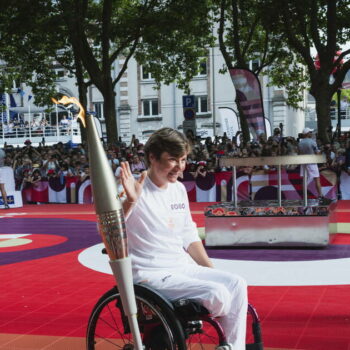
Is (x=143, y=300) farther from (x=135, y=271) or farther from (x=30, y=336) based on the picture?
(x=30, y=336)

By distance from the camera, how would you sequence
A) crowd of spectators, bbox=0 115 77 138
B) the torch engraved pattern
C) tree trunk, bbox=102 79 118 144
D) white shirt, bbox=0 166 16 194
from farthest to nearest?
1. crowd of spectators, bbox=0 115 77 138
2. tree trunk, bbox=102 79 118 144
3. white shirt, bbox=0 166 16 194
4. the torch engraved pattern

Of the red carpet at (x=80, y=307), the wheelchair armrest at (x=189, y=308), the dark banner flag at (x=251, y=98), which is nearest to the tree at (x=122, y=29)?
the dark banner flag at (x=251, y=98)

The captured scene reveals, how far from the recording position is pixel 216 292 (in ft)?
11.3

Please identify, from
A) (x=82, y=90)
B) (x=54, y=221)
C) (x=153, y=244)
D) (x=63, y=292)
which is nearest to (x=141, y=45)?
(x=82, y=90)

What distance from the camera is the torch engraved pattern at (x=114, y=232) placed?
9.30ft

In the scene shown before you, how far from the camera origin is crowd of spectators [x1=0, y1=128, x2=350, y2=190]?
1820 cm

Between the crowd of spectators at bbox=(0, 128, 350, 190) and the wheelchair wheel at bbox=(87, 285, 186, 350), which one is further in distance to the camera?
the crowd of spectators at bbox=(0, 128, 350, 190)

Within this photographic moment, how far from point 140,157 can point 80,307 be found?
44.5ft

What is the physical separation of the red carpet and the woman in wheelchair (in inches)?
60.9

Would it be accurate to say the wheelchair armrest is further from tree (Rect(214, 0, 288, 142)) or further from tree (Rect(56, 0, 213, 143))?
tree (Rect(214, 0, 288, 142))

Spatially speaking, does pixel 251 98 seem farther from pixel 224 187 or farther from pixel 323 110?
pixel 323 110

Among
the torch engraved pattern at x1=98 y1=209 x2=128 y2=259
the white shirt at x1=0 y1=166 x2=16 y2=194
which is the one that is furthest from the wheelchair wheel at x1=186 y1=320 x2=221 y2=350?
the white shirt at x1=0 y1=166 x2=16 y2=194

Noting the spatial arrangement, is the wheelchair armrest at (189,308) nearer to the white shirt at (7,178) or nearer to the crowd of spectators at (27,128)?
the white shirt at (7,178)

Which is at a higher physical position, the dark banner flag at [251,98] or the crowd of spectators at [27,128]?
the dark banner flag at [251,98]
